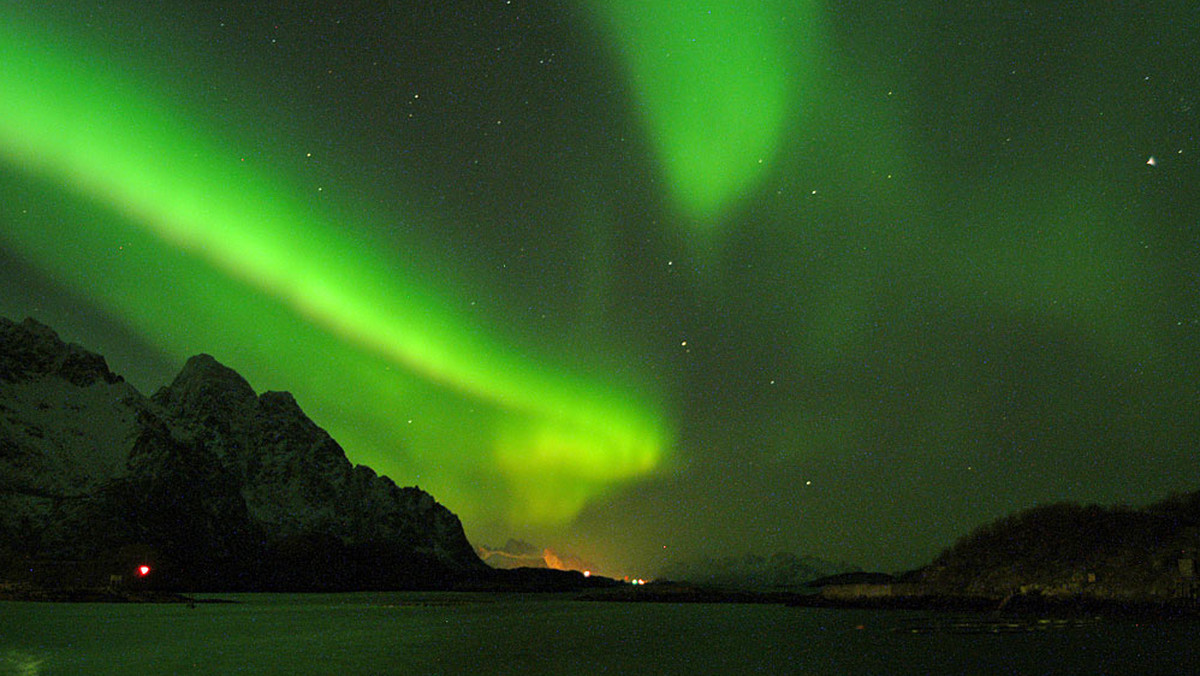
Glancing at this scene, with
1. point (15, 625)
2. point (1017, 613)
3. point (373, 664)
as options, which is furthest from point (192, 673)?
point (1017, 613)

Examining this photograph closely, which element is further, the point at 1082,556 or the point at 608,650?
the point at 1082,556

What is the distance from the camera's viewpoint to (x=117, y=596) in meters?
172

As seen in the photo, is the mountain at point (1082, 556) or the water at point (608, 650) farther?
the mountain at point (1082, 556)

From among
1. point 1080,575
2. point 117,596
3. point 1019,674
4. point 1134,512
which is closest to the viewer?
point 1019,674

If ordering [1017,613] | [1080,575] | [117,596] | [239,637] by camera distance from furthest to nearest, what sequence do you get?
[117,596] < [1080,575] < [1017,613] < [239,637]

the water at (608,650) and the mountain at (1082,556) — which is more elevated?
the mountain at (1082,556)

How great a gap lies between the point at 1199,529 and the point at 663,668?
339ft

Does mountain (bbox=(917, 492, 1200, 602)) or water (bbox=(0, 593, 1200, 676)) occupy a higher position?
mountain (bbox=(917, 492, 1200, 602))

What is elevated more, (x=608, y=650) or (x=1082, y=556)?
(x=1082, y=556)

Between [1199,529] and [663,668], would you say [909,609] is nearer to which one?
[1199,529]

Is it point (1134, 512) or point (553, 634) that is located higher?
point (1134, 512)

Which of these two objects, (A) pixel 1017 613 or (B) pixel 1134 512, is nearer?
(A) pixel 1017 613

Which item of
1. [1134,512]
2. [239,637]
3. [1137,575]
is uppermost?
[1134,512]

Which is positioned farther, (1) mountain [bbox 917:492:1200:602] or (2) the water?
(1) mountain [bbox 917:492:1200:602]
